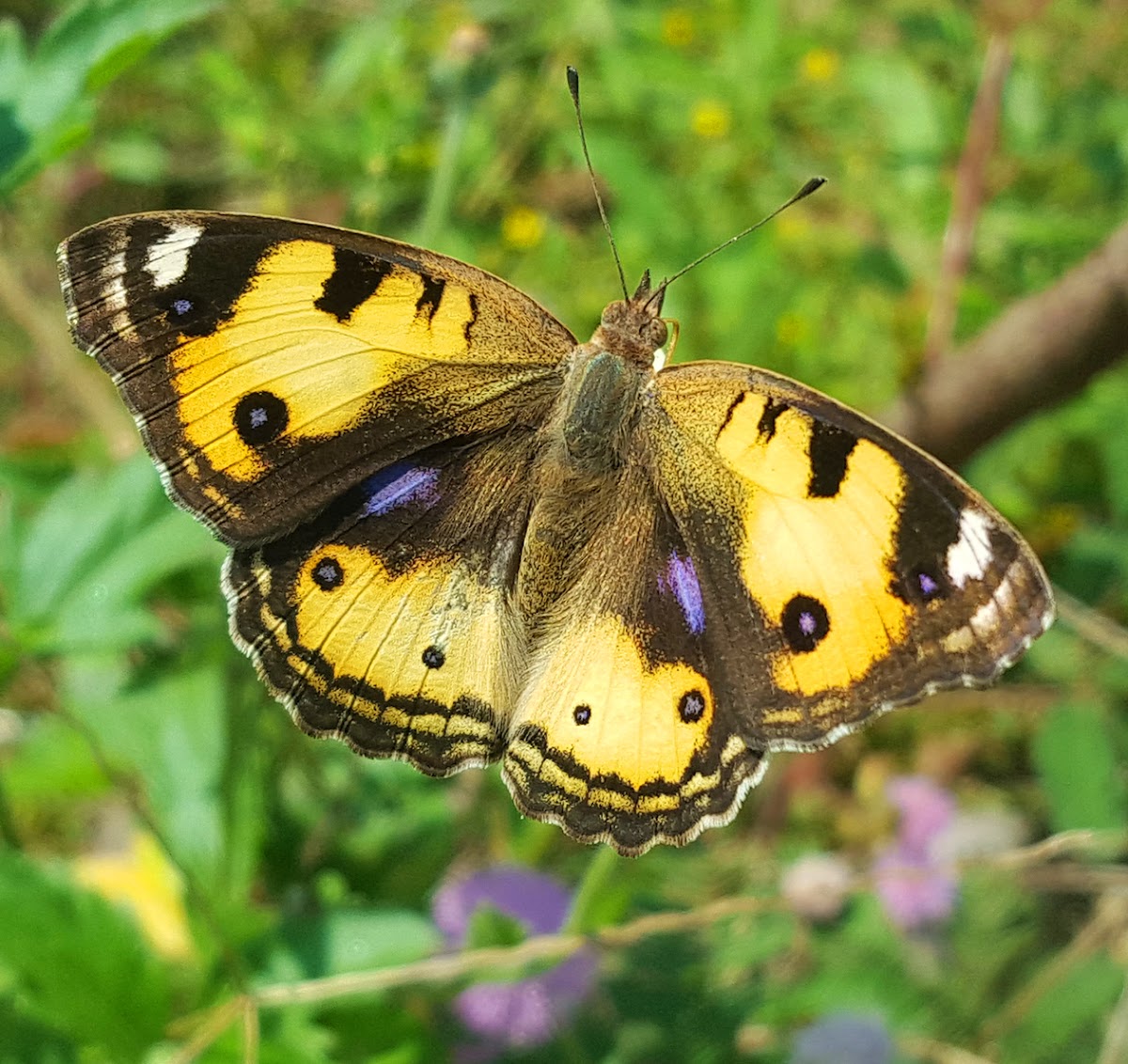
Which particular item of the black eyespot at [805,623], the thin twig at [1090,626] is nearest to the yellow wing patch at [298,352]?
the black eyespot at [805,623]

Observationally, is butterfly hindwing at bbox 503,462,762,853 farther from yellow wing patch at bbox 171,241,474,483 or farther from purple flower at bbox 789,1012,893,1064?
purple flower at bbox 789,1012,893,1064

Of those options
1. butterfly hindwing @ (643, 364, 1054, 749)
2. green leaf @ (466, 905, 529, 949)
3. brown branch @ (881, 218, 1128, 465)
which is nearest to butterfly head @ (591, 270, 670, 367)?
butterfly hindwing @ (643, 364, 1054, 749)

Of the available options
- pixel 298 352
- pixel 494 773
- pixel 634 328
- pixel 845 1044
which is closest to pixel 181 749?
pixel 494 773

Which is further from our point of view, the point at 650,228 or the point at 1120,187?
the point at 1120,187

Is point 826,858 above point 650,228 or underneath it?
underneath

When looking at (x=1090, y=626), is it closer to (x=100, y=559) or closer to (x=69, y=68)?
(x=100, y=559)

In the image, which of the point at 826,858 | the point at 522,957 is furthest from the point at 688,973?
the point at 826,858

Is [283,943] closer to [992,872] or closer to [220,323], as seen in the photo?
[220,323]

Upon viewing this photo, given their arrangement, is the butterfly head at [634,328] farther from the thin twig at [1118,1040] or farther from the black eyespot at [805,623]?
the thin twig at [1118,1040]
